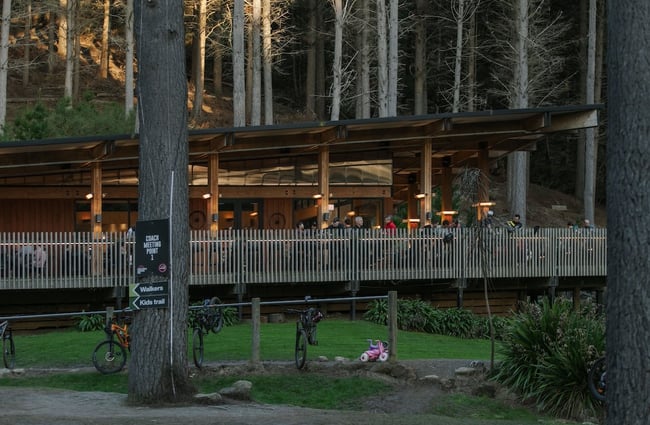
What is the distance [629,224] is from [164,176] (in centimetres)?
→ 694

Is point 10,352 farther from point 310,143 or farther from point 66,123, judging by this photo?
point 66,123

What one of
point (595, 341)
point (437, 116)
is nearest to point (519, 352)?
point (595, 341)

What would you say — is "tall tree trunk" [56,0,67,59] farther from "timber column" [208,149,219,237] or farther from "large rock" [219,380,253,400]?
"large rock" [219,380,253,400]

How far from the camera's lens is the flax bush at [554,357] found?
1448cm

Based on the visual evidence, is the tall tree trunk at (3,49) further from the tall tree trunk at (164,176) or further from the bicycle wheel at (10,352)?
the tall tree trunk at (164,176)

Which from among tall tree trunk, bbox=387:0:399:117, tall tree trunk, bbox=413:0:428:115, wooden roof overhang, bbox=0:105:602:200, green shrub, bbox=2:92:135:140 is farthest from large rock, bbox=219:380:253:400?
tall tree trunk, bbox=413:0:428:115

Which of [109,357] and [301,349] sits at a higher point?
[301,349]

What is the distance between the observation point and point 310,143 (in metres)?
30.4

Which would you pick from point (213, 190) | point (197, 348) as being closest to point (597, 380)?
point (197, 348)

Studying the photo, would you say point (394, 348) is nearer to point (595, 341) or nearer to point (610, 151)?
point (595, 341)

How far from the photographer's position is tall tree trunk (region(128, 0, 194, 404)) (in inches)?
554

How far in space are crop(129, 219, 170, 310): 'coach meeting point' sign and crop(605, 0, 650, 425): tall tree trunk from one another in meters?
6.76

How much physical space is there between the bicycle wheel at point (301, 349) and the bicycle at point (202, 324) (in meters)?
1.52

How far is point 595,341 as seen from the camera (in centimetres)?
1495
